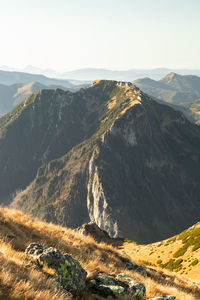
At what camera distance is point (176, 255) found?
52250 mm

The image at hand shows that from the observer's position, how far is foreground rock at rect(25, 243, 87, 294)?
411 inches

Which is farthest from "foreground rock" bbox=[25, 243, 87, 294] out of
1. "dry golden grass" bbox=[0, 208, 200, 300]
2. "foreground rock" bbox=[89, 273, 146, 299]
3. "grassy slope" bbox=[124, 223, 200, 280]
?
"grassy slope" bbox=[124, 223, 200, 280]

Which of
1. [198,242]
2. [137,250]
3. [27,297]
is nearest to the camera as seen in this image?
[27,297]

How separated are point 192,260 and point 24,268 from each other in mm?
42378

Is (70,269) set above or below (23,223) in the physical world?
above

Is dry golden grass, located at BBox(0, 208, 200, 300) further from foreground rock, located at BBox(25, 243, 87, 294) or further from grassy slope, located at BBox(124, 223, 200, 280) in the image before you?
grassy slope, located at BBox(124, 223, 200, 280)

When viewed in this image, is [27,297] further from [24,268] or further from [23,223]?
[23,223]

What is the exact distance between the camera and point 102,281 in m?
12.2

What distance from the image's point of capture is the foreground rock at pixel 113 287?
443 inches

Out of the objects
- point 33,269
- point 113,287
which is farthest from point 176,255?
point 33,269

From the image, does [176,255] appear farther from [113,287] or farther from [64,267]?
[64,267]

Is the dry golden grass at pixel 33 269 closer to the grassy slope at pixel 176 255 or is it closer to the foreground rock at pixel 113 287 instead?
the foreground rock at pixel 113 287

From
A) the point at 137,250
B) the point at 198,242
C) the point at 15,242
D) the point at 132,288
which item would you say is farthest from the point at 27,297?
the point at 137,250

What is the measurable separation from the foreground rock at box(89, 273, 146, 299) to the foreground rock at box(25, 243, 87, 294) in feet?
2.95
